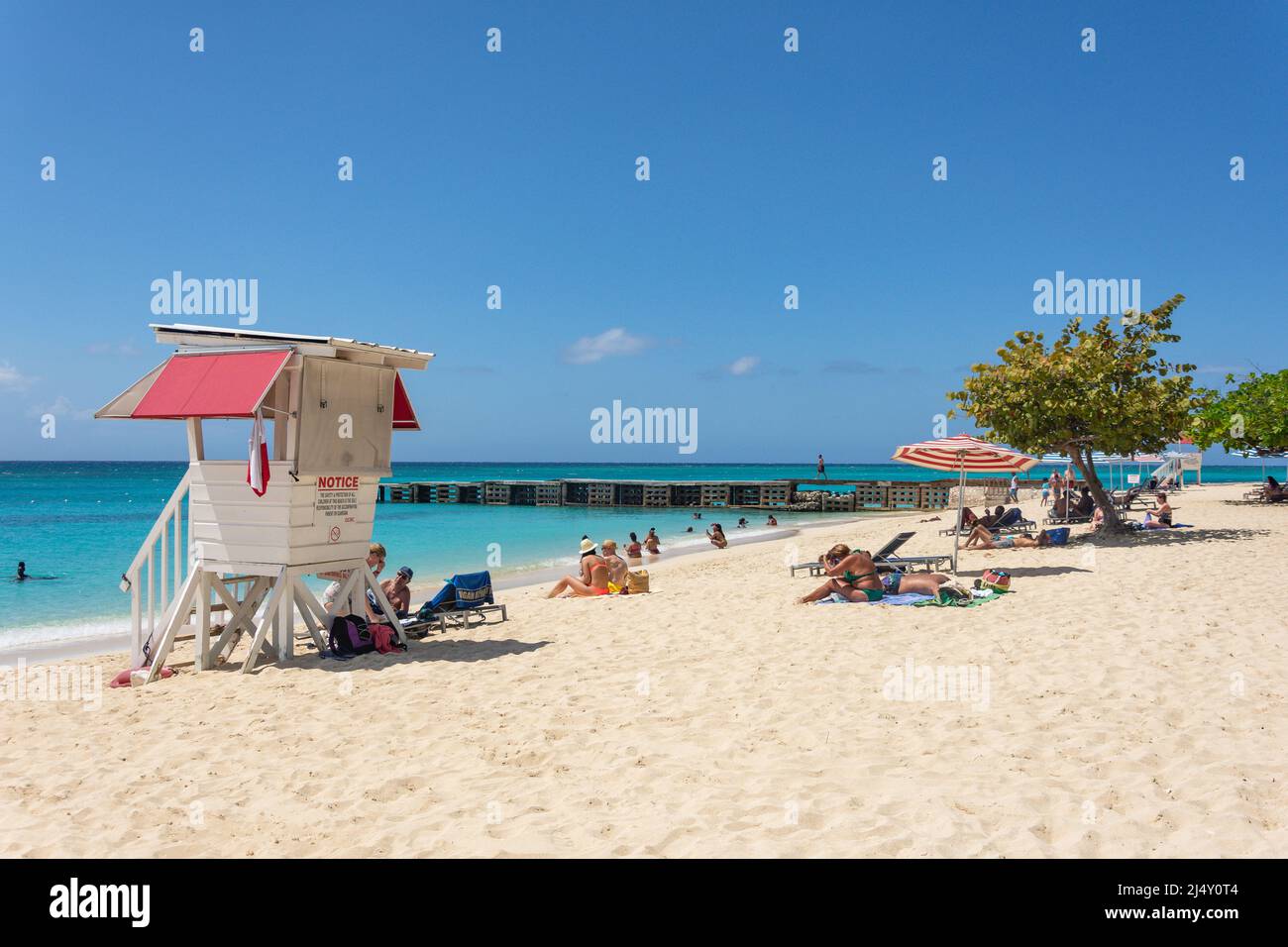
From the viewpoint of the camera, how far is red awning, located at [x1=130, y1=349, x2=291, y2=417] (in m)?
7.62

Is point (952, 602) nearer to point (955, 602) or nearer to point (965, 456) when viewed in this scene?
point (955, 602)

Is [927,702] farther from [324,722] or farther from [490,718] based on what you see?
[324,722]

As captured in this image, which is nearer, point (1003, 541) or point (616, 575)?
point (616, 575)

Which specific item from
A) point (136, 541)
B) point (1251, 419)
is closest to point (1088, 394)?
point (1251, 419)

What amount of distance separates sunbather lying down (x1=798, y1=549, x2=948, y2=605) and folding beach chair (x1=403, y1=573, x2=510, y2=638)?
4106 mm

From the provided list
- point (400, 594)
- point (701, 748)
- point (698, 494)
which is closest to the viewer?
point (701, 748)

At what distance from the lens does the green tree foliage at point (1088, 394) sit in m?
16.5

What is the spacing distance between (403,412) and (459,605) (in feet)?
8.21

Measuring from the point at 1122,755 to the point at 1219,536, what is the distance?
1511 centimetres

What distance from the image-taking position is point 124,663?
932 centimetres

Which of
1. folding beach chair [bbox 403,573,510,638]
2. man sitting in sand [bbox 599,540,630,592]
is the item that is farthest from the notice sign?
man sitting in sand [bbox 599,540,630,592]

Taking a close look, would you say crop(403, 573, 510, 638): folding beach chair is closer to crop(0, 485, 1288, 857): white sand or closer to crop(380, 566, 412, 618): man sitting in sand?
crop(380, 566, 412, 618): man sitting in sand

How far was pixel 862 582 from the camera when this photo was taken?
11.0 metres

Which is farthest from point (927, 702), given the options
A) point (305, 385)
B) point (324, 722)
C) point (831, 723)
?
point (305, 385)
